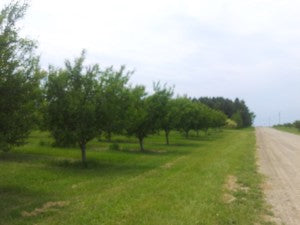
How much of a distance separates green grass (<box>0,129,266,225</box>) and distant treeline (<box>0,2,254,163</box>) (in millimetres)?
1686

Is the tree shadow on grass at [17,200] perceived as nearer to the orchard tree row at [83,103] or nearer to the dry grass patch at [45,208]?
the dry grass patch at [45,208]

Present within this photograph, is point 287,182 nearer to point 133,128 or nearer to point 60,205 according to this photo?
point 60,205

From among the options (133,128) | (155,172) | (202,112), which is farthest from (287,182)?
(202,112)

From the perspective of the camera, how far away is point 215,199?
1090 centimetres

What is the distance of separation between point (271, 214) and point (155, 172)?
25.8 feet

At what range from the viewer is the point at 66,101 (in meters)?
17.6

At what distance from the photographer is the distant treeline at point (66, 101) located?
11.3 meters

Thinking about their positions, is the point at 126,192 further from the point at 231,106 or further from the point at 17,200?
the point at 231,106

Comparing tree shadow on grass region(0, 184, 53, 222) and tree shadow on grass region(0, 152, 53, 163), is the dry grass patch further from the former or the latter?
tree shadow on grass region(0, 152, 53, 163)

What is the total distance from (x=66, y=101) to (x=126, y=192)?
23.2ft

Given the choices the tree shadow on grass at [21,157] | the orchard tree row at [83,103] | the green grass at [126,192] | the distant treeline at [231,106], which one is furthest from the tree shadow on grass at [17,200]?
the distant treeline at [231,106]

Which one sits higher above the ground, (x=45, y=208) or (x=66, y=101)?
(x=66, y=101)

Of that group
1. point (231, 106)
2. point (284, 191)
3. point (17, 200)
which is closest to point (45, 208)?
point (17, 200)

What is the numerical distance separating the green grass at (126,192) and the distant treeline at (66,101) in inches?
66.4
